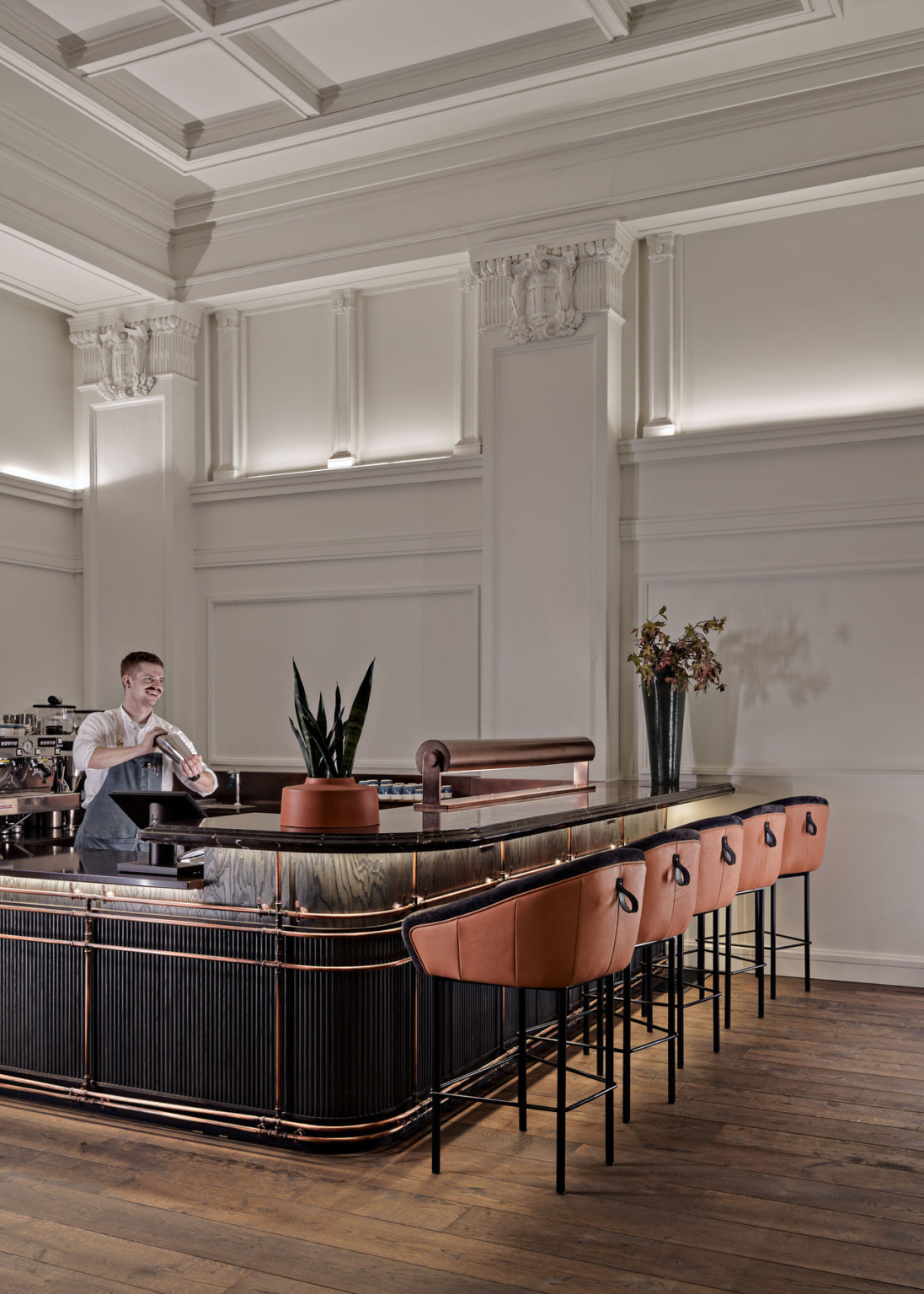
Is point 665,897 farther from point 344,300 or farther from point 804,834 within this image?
point 344,300

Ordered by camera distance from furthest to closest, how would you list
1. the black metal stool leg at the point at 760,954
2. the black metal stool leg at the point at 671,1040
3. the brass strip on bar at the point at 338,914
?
the black metal stool leg at the point at 760,954 → the black metal stool leg at the point at 671,1040 → the brass strip on bar at the point at 338,914

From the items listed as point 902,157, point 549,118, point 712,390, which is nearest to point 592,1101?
point 712,390

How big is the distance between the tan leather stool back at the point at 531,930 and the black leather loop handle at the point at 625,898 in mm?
18

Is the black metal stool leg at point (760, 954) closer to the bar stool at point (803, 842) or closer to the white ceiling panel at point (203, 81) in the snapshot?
the bar stool at point (803, 842)

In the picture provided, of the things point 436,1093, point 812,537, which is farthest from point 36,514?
point 436,1093

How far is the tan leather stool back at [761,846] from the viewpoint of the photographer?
496 centimetres

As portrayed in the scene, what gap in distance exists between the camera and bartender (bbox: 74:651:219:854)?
4.43 meters

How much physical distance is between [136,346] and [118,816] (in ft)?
14.9

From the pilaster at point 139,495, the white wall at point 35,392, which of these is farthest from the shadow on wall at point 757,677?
the white wall at point 35,392

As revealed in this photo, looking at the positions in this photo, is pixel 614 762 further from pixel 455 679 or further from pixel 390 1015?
pixel 390 1015

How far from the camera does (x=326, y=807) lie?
3.54 metres

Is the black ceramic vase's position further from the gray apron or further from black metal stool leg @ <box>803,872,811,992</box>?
the gray apron

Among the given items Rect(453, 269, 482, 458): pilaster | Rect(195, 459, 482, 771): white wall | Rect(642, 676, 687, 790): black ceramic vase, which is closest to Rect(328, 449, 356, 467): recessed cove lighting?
Rect(195, 459, 482, 771): white wall

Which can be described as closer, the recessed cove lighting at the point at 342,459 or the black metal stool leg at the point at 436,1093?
the black metal stool leg at the point at 436,1093
